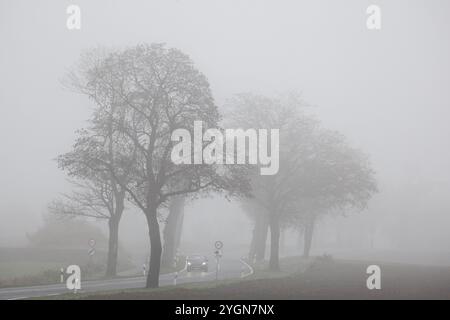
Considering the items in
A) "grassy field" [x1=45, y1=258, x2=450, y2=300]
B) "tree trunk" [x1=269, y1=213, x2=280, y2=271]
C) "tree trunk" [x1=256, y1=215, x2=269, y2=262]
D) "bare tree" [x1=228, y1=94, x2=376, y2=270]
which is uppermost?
"bare tree" [x1=228, y1=94, x2=376, y2=270]

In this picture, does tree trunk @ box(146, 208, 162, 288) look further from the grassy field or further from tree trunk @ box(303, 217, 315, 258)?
tree trunk @ box(303, 217, 315, 258)

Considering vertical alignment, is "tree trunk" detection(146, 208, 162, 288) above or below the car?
above

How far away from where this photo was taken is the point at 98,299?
65.2 feet

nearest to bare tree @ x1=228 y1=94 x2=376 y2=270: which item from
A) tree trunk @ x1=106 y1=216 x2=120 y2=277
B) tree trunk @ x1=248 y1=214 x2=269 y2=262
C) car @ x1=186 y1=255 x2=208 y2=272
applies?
car @ x1=186 y1=255 x2=208 y2=272

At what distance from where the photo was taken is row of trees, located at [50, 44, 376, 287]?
26.4 metres

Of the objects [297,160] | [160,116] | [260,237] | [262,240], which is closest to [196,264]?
[297,160]

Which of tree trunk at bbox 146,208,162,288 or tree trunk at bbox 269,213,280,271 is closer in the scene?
tree trunk at bbox 146,208,162,288

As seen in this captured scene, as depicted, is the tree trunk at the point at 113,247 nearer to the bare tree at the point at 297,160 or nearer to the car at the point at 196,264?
the car at the point at 196,264

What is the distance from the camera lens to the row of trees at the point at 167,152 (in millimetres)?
26422

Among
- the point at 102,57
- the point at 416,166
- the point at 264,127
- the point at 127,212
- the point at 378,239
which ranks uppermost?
the point at 102,57

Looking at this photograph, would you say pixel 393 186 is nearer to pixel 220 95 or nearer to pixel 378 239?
pixel 378 239

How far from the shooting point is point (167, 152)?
86.5ft

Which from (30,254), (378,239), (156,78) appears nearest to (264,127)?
(156,78)
